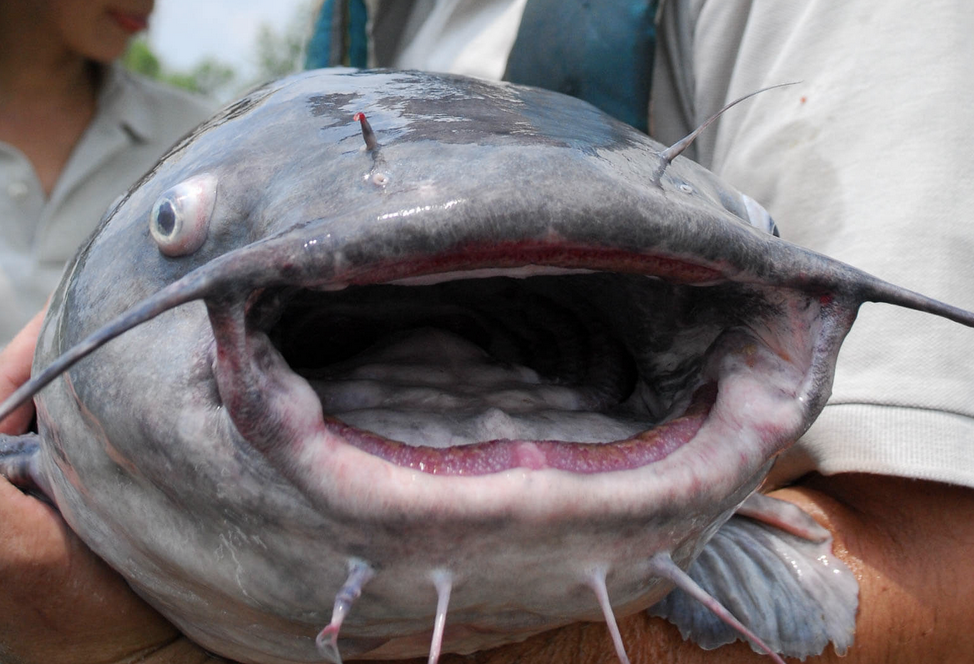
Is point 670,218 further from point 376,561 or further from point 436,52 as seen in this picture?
point 436,52

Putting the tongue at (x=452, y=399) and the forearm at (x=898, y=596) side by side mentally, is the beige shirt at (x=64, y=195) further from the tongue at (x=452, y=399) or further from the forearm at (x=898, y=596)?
the forearm at (x=898, y=596)

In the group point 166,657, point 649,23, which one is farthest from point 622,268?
point 649,23

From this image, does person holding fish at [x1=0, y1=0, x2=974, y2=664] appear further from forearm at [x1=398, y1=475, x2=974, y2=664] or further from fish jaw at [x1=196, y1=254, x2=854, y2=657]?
fish jaw at [x1=196, y1=254, x2=854, y2=657]

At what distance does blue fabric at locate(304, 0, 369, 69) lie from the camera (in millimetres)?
2195

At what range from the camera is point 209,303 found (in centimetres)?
50

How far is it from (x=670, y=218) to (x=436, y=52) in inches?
62.7

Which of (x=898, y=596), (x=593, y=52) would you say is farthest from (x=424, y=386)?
(x=593, y=52)

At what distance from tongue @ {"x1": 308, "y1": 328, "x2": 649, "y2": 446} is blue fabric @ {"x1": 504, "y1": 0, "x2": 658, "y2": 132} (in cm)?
73

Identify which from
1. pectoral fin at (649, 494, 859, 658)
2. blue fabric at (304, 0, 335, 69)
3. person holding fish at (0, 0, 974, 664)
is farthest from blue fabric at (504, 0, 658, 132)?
blue fabric at (304, 0, 335, 69)

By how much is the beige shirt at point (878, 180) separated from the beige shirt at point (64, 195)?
2.00 m

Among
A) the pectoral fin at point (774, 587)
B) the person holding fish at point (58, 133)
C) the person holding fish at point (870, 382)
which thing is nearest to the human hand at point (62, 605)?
the person holding fish at point (870, 382)

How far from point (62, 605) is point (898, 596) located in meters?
1.02

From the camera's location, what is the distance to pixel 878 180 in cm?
107

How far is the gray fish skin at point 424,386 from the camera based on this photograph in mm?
522
